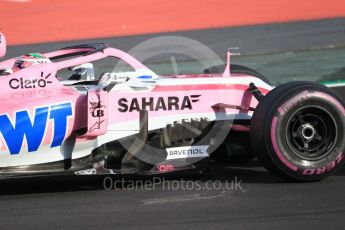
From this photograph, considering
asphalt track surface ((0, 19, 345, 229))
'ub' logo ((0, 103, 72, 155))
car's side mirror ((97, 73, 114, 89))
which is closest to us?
asphalt track surface ((0, 19, 345, 229))

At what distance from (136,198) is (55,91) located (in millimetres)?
1312

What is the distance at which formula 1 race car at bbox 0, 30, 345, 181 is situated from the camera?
244 inches

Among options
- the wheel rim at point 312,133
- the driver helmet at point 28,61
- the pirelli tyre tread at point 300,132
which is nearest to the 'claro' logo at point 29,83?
the driver helmet at point 28,61

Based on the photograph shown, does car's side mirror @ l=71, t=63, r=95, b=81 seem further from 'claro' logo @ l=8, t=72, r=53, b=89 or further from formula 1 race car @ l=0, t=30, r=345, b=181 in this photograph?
'claro' logo @ l=8, t=72, r=53, b=89

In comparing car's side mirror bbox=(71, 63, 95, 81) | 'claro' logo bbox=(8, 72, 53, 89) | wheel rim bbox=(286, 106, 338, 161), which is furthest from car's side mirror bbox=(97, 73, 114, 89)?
wheel rim bbox=(286, 106, 338, 161)

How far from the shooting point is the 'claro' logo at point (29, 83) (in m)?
6.49

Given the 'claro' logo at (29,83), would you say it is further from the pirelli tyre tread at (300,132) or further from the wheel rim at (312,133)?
the wheel rim at (312,133)

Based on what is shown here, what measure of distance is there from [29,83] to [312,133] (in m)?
2.71

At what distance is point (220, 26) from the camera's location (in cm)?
2258

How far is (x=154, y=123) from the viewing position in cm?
658

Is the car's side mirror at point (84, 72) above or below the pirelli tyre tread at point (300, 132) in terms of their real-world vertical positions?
above

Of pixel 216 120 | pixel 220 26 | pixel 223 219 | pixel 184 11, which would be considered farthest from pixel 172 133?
pixel 184 11

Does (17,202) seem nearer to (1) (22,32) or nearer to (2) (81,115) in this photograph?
(2) (81,115)

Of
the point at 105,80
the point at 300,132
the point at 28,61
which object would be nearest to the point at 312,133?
the point at 300,132
